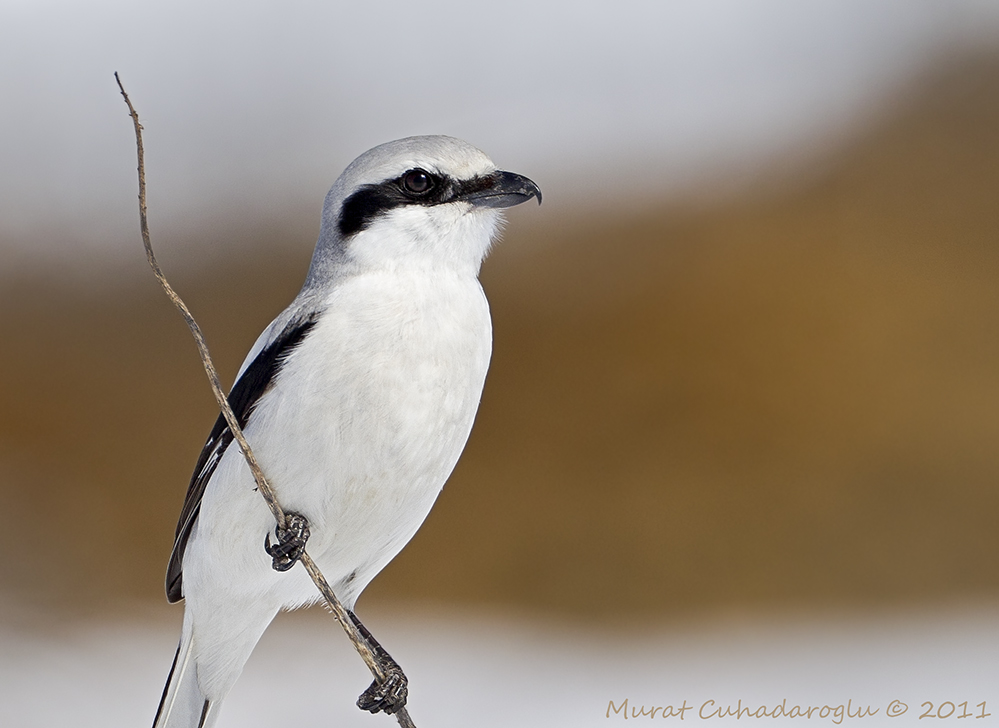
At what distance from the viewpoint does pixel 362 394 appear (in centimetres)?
162

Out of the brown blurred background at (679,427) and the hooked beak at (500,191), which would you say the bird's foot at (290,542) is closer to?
the hooked beak at (500,191)

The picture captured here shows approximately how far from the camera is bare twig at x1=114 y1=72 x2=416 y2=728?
1.25m

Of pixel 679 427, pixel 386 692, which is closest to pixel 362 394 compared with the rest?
pixel 386 692

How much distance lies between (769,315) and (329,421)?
174 inches

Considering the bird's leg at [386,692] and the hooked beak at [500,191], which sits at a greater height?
the hooked beak at [500,191]

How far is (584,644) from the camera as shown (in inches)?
195

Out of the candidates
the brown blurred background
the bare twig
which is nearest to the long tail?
the bare twig

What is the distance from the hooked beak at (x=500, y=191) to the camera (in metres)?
1.75

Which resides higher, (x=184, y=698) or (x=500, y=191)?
(x=500, y=191)
